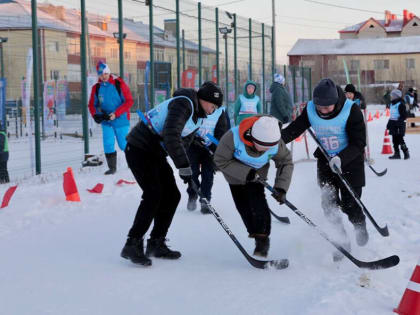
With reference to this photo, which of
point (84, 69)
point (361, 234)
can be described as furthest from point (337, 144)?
point (84, 69)

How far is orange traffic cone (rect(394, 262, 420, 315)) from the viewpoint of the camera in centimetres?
332

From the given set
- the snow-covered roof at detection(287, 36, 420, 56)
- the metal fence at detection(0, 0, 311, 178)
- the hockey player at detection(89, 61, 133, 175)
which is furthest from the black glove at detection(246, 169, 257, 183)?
the snow-covered roof at detection(287, 36, 420, 56)

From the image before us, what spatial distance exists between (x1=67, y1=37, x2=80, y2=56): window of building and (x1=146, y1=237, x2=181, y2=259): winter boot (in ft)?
23.2

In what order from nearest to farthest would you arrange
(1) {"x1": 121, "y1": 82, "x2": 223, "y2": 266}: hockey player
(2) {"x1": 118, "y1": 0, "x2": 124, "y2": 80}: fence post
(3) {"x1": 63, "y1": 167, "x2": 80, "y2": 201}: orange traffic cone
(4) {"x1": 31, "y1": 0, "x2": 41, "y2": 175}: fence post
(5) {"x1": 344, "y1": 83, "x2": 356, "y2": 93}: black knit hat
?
(1) {"x1": 121, "y1": 82, "x2": 223, "y2": 266}: hockey player
(3) {"x1": 63, "y1": 167, "x2": 80, "y2": 201}: orange traffic cone
(4) {"x1": 31, "y1": 0, "x2": 41, "y2": 175}: fence post
(5) {"x1": 344, "y1": 83, "x2": 356, "y2": 93}: black knit hat
(2) {"x1": 118, "y1": 0, "x2": 124, "y2": 80}: fence post

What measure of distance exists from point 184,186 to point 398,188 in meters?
3.02

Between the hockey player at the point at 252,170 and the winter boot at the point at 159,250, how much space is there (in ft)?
2.13

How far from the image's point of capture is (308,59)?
7050 cm

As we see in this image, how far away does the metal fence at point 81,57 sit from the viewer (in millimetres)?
10539

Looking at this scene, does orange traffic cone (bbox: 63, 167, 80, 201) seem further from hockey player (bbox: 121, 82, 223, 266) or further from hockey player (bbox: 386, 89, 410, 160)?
hockey player (bbox: 386, 89, 410, 160)

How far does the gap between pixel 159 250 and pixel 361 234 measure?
5.58 ft

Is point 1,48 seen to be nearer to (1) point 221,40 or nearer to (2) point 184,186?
(1) point 221,40

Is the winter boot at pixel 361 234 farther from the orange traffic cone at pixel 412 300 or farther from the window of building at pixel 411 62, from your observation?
the window of building at pixel 411 62

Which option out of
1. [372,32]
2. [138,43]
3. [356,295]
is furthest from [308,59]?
[356,295]

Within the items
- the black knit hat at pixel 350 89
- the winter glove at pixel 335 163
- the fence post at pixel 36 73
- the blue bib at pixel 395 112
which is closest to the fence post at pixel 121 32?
the fence post at pixel 36 73
